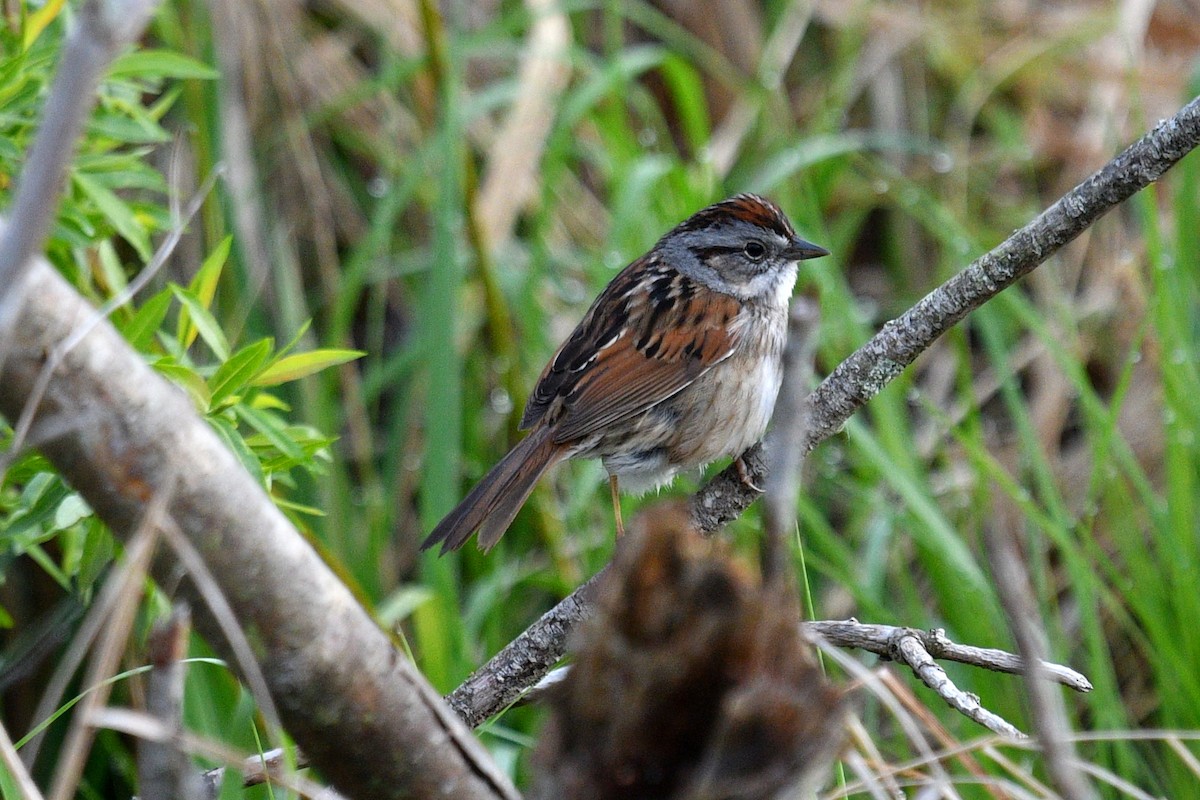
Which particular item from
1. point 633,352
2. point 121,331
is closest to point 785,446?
point 121,331

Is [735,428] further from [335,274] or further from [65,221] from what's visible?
[335,274]

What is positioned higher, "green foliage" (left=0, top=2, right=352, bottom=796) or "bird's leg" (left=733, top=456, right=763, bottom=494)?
"green foliage" (left=0, top=2, right=352, bottom=796)

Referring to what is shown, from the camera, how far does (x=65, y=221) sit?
2.05m

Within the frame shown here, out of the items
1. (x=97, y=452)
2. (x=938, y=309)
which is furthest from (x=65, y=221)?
(x=938, y=309)

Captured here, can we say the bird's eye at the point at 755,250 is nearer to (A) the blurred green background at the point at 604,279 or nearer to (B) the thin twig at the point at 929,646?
(A) the blurred green background at the point at 604,279

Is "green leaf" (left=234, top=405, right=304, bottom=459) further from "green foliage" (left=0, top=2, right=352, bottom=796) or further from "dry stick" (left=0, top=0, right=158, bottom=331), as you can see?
"dry stick" (left=0, top=0, right=158, bottom=331)

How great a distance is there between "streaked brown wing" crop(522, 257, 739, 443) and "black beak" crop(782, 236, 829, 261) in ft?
0.55

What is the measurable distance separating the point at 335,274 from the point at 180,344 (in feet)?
7.69

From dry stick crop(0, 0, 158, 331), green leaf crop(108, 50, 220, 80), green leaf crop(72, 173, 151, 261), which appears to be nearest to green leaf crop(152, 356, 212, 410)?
green leaf crop(72, 173, 151, 261)

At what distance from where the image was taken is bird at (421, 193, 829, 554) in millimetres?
2885

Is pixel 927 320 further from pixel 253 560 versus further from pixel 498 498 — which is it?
pixel 498 498

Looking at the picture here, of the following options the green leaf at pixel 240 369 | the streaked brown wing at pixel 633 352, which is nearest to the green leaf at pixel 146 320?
the green leaf at pixel 240 369

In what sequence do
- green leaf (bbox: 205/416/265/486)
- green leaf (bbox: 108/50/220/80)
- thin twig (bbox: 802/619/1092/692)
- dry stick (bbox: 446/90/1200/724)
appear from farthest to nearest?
green leaf (bbox: 108/50/220/80)
green leaf (bbox: 205/416/265/486)
dry stick (bbox: 446/90/1200/724)
thin twig (bbox: 802/619/1092/692)

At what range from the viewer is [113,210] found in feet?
7.03
